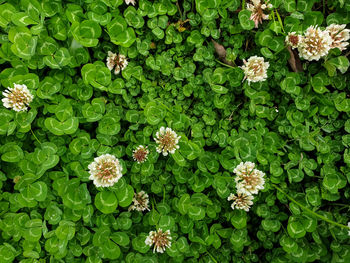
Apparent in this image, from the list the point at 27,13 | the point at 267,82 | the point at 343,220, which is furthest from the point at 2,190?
the point at 343,220

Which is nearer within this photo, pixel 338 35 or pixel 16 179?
pixel 338 35

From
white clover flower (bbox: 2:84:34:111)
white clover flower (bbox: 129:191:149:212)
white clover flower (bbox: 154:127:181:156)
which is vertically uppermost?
white clover flower (bbox: 2:84:34:111)

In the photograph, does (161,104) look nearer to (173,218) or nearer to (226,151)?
(226,151)

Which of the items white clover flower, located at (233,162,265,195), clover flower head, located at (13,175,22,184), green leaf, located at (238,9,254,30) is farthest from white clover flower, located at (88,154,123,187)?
green leaf, located at (238,9,254,30)

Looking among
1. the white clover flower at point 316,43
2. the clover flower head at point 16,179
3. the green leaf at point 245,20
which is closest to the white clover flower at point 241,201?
the white clover flower at point 316,43

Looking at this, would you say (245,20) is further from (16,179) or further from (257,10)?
(16,179)

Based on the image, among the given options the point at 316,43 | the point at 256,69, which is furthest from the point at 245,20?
the point at 316,43

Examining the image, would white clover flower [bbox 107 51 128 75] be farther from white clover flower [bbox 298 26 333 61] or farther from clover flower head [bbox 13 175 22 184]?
white clover flower [bbox 298 26 333 61]
